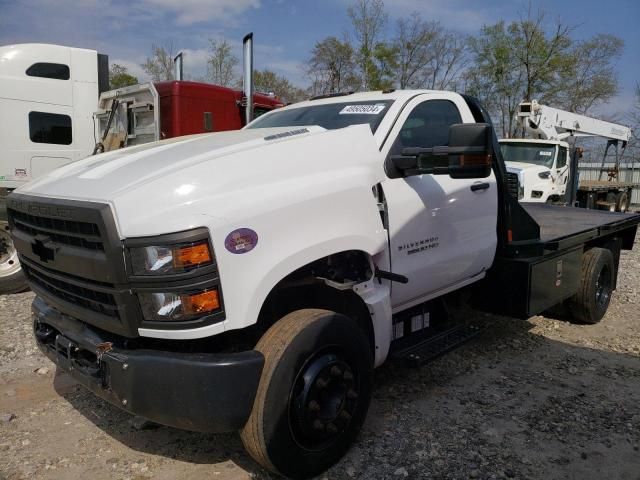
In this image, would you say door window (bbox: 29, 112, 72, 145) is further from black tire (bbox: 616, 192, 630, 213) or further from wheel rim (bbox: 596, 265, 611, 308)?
black tire (bbox: 616, 192, 630, 213)

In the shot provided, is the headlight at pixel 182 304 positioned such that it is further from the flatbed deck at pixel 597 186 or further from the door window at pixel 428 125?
the flatbed deck at pixel 597 186

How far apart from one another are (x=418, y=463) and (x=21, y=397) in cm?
287

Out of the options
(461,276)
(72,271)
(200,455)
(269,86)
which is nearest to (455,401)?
(461,276)

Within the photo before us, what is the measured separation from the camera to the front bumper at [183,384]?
2.46 metres

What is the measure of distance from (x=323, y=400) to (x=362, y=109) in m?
1.93

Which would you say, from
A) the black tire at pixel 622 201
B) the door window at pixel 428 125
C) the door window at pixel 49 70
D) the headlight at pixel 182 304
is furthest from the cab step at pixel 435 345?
the black tire at pixel 622 201

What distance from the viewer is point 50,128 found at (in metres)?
8.41

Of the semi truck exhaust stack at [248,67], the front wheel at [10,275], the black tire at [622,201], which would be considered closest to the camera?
the front wheel at [10,275]

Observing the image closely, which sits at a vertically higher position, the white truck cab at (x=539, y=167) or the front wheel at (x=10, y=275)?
the white truck cab at (x=539, y=167)

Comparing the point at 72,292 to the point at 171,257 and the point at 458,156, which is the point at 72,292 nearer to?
the point at 171,257

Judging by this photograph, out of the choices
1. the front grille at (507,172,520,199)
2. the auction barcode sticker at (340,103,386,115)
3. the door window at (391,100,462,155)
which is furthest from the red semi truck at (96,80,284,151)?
the door window at (391,100,462,155)

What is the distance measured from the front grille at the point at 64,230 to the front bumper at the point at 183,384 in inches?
20.0

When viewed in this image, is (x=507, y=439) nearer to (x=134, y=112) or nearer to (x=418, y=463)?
(x=418, y=463)

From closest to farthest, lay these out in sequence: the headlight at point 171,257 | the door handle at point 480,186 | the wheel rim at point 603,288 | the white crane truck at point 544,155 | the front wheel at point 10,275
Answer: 1. the headlight at point 171,257
2. the door handle at point 480,186
3. the wheel rim at point 603,288
4. the front wheel at point 10,275
5. the white crane truck at point 544,155
